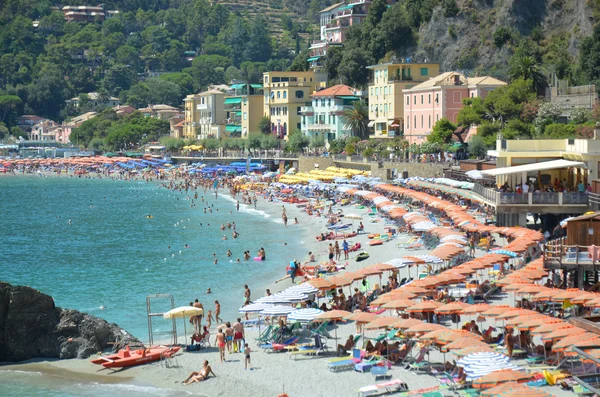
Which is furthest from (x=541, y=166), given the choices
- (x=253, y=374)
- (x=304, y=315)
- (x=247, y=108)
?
(x=247, y=108)

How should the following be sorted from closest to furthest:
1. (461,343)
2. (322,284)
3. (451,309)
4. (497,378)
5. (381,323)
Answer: (497,378) → (461,343) → (381,323) → (451,309) → (322,284)

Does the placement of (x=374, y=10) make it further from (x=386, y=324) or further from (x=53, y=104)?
(x=53, y=104)

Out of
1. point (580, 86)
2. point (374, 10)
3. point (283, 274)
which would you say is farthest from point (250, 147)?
point (283, 274)

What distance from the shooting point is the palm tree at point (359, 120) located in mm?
90438

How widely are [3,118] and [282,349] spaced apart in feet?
523

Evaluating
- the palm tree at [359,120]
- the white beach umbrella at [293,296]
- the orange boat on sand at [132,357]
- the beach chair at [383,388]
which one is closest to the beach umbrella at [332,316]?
the white beach umbrella at [293,296]

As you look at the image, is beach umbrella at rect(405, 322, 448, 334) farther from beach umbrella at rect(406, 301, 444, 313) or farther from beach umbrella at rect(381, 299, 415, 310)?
beach umbrella at rect(381, 299, 415, 310)

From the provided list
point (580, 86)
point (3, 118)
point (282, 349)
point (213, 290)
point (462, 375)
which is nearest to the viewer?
point (462, 375)

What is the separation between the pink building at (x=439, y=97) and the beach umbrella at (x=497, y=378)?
55.4 meters

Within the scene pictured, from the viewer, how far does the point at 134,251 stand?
53.8 meters

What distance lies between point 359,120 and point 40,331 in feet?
211

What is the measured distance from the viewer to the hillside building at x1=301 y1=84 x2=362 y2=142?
→ 95000 mm

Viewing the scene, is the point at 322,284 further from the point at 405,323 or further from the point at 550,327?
the point at 550,327

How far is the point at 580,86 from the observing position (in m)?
67.7
